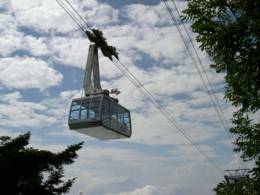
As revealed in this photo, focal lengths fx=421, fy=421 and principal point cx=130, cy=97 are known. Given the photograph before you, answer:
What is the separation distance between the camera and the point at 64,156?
25.8m

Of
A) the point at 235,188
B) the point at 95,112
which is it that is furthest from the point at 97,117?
the point at 235,188

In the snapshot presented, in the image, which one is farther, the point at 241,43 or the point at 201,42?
the point at 201,42

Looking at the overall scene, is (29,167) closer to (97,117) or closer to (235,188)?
(97,117)

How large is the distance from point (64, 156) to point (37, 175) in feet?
6.85

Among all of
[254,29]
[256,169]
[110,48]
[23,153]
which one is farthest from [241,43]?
[23,153]

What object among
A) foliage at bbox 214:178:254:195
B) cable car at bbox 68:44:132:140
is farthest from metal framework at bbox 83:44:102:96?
foliage at bbox 214:178:254:195

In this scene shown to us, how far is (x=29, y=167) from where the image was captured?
79.7 feet

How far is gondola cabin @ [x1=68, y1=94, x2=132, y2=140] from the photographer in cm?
2470

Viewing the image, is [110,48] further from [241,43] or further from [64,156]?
[241,43]

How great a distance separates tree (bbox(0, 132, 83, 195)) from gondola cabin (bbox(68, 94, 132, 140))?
6.46 feet

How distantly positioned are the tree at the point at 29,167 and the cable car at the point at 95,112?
6.90 feet

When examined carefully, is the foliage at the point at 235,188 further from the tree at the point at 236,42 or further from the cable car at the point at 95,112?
the cable car at the point at 95,112

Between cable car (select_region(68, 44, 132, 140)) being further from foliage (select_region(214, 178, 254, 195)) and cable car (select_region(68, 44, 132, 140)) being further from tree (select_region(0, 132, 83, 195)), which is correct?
foliage (select_region(214, 178, 254, 195))

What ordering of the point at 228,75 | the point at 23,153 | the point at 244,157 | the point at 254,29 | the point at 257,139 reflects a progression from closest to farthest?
the point at 254,29
the point at 228,75
the point at 257,139
the point at 244,157
the point at 23,153
